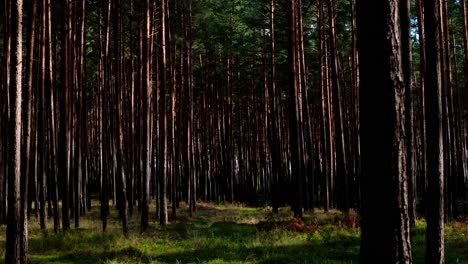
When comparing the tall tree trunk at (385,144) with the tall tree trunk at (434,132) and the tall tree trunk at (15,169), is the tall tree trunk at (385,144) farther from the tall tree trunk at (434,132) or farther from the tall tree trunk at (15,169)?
the tall tree trunk at (15,169)

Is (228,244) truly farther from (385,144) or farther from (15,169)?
(385,144)

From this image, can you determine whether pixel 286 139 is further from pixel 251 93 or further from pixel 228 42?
pixel 228 42

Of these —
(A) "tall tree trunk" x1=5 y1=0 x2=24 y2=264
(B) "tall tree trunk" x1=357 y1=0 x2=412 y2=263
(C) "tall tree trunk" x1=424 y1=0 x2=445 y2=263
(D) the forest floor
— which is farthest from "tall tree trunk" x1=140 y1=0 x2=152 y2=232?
(B) "tall tree trunk" x1=357 y1=0 x2=412 y2=263

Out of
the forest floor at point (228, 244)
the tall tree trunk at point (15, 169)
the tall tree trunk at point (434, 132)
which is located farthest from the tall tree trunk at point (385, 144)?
the tall tree trunk at point (15, 169)

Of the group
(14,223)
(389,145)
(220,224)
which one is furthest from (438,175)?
(220,224)

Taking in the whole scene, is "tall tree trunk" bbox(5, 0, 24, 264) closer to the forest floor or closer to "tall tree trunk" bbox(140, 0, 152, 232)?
the forest floor

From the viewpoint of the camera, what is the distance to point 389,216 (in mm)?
3918

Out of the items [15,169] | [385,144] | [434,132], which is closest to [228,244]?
[15,169]

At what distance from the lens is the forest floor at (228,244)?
35.6ft

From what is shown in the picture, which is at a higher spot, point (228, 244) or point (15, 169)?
point (15, 169)

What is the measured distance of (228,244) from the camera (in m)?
12.4

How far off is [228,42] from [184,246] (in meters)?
23.7

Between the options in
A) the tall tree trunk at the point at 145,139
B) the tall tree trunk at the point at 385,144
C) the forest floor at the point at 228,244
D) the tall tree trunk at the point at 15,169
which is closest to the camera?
the tall tree trunk at the point at 385,144

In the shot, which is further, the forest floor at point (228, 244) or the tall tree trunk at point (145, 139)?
the tall tree trunk at point (145, 139)
